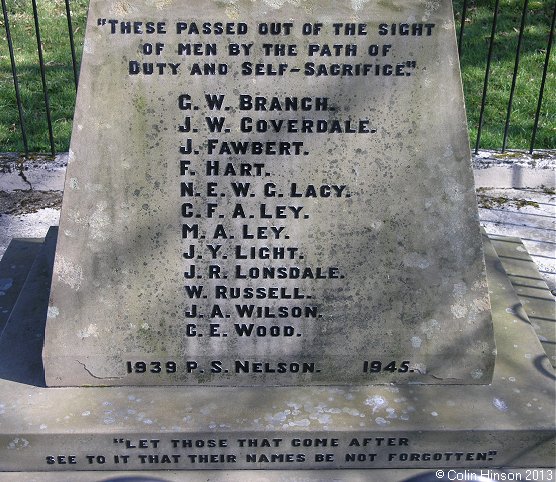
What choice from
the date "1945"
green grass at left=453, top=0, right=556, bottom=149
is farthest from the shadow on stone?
green grass at left=453, top=0, right=556, bottom=149

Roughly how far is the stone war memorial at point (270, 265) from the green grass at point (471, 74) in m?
3.37

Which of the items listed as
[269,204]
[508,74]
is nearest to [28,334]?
[269,204]

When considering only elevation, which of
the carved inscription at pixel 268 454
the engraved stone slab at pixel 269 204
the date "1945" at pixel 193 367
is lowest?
the carved inscription at pixel 268 454

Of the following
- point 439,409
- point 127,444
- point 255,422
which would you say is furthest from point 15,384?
point 439,409

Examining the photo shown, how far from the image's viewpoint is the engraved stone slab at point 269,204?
287 centimetres

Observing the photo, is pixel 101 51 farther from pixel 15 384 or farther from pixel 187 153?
pixel 15 384

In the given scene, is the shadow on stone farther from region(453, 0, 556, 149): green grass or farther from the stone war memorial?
region(453, 0, 556, 149): green grass

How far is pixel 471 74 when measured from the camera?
786 cm

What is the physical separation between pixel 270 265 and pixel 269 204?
26cm

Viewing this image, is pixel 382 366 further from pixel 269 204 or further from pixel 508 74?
pixel 508 74

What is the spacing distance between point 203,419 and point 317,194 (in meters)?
0.99

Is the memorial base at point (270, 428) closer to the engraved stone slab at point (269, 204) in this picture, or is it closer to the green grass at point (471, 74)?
the engraved stone slab at point (269, 204)

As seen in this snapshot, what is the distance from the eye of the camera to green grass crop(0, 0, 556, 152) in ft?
21.7

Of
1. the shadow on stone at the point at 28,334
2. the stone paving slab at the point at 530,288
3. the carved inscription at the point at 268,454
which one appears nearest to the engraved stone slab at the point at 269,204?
the shadow on stone at the point at 28,334
